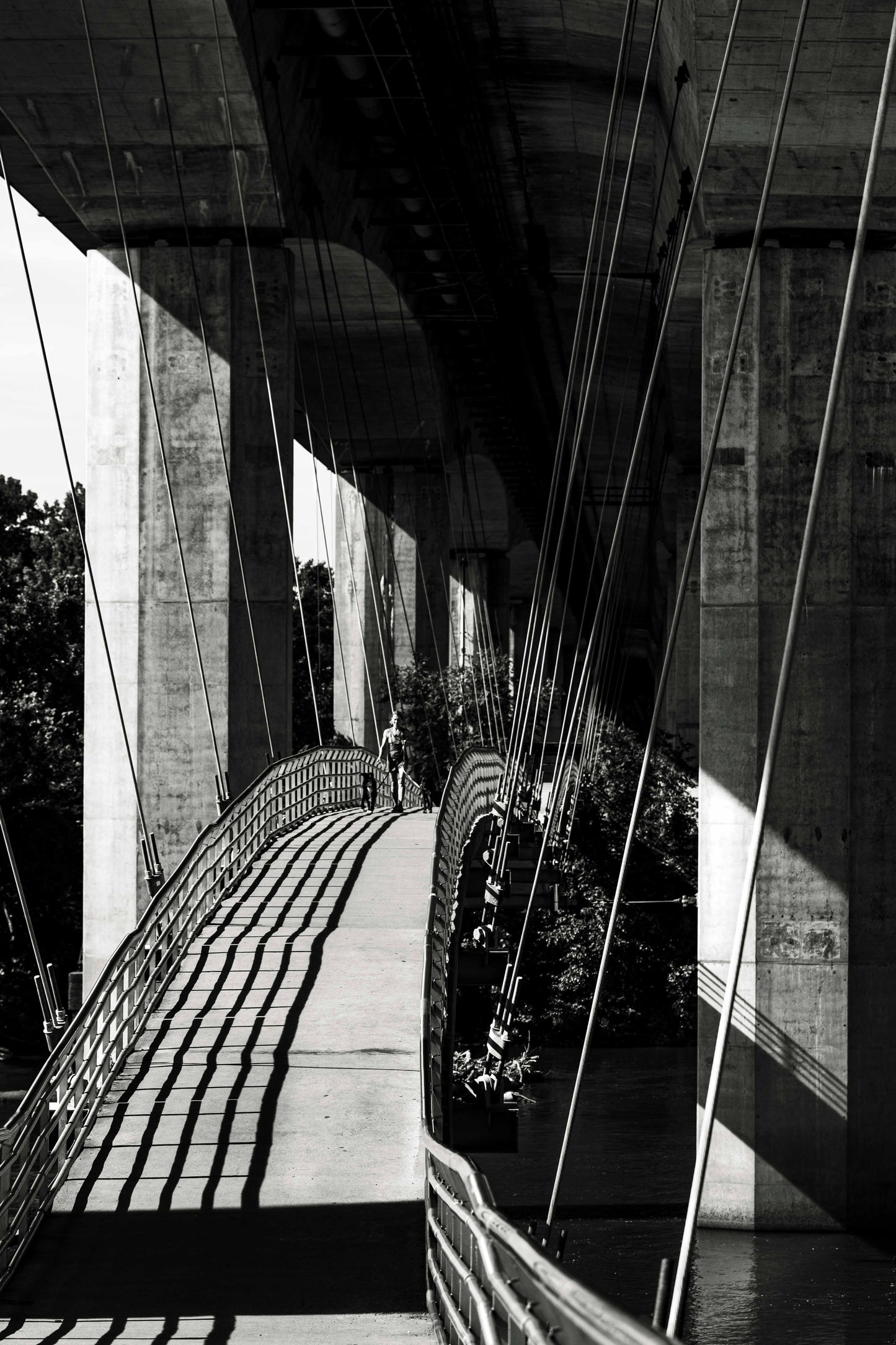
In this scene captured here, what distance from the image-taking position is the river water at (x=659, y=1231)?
20312mm

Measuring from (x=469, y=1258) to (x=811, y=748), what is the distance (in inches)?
587

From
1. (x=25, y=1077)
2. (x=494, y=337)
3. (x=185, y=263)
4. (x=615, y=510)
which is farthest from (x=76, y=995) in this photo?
(x=615, y=510)

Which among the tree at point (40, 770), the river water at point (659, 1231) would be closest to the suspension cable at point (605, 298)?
the river water at point (659, 1231)

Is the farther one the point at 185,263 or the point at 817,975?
the point at 185,263

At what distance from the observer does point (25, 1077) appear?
40406 mm

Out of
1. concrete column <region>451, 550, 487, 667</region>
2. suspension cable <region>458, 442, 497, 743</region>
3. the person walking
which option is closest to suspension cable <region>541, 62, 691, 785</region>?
suspension cable <region>458, 442, 497, 743</region>

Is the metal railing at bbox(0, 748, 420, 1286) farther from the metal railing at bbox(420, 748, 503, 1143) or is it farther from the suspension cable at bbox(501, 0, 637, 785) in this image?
the suspension cable at bbox(501, 0, 637, 785)

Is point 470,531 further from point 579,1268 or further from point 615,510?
point 579,1268

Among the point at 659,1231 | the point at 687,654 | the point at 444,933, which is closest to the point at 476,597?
the point at 687,654

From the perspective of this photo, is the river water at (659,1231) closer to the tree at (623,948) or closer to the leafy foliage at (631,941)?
the tree at (623,948)

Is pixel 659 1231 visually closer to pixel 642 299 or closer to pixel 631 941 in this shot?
pixel 631 941

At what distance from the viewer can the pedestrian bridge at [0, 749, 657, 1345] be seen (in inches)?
379

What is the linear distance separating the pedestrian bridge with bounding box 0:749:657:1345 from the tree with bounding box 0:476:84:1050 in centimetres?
2330

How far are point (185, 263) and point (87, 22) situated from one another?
175 inches
